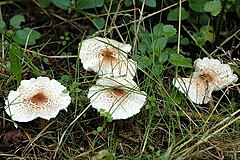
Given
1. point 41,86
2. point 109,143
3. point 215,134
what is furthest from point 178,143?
point 41,86

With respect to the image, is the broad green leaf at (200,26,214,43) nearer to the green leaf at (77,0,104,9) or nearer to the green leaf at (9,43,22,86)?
the green leaf at (77,0,104,9)

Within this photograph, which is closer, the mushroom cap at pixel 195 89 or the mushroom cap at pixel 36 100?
the mushroom cap at pixel 36 100

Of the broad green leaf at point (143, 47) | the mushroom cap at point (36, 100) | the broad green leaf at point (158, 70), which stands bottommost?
the mushroom cap at point (36, 100)

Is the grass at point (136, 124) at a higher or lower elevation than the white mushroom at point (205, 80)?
lower

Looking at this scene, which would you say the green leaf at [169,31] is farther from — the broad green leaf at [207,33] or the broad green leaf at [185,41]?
the broad green leaf at [207,33]

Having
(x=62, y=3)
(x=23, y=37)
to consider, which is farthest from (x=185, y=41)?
(x=23, y=37)

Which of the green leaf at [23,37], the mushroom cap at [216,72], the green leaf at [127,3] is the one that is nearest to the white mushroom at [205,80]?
the mushroom cap at [216,72]
